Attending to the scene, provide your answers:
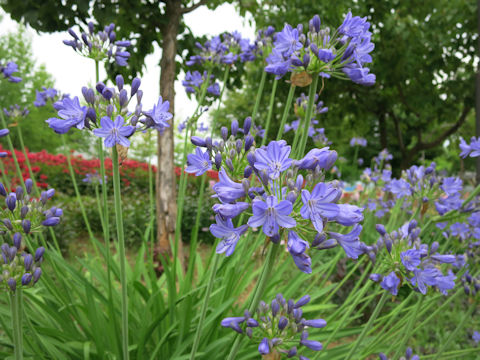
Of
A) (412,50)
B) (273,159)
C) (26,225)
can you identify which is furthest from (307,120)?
(412,50)

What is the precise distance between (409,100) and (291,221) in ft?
29.5

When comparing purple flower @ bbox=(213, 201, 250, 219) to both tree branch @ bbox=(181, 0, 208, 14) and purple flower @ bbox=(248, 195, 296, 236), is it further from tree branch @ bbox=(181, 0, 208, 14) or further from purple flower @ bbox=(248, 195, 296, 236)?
tree branch @ bbox=(181, 0, 208, 14)

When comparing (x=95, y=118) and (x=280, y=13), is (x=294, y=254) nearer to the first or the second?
(x=95, y=118)

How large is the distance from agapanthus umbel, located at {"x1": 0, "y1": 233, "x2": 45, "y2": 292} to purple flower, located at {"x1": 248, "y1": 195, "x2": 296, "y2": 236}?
916mm

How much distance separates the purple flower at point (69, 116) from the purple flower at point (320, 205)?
2.55 ft

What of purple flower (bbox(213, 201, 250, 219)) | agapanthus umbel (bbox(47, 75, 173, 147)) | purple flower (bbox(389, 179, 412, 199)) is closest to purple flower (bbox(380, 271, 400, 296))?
purple flower (bbox(213, 201, 250, 219))

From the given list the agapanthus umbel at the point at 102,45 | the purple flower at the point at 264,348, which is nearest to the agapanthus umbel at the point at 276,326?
the purple flower at the point at 264,348

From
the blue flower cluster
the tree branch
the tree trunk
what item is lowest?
the tree trunk

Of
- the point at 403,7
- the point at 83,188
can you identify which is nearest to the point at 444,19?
the point at 403,7

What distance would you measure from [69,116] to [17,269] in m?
0.63

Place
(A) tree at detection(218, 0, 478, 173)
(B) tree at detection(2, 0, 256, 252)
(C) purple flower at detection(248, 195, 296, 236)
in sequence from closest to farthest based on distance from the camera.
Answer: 1. (C) purple flower at detection(248, 195, 296, 236)
2. (B) tree at detection(2, 0, 256, 252)
3. (A) tree at detection(218, 0, 478, 173)

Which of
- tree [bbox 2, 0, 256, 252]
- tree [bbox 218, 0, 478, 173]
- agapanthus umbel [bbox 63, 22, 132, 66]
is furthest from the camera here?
tree [bbox 218, 0, 478, 173]

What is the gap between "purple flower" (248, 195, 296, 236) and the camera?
965 millimetres

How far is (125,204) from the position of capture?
878cm
